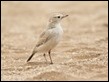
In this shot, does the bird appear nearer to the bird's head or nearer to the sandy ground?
the bird's head

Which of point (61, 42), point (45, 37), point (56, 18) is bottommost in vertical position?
point (61, 42)

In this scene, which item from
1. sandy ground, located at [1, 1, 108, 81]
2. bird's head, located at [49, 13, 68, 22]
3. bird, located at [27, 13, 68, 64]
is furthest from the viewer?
bird's head, located at [49, 13, 68, 22]

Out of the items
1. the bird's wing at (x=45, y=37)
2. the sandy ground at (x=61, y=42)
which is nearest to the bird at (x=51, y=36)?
the bird's wing at (x=45, y=37)

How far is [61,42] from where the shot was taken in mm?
16000

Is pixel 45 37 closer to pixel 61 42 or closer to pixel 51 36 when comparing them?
pixel 51 36

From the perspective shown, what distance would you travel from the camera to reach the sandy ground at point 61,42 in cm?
1059

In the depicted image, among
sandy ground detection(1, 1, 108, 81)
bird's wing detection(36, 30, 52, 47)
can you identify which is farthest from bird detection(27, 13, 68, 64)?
sandy ground detection(1, 1, 108, 81)

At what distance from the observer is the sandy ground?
417 inches

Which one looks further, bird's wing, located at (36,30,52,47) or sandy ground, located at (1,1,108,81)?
bird's wing, located at (36,30,52,47)

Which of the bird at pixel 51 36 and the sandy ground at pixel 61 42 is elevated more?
the bird at pixel 51 36

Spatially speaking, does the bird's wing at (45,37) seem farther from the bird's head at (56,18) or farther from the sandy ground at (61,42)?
the sandy ground at (61,42)

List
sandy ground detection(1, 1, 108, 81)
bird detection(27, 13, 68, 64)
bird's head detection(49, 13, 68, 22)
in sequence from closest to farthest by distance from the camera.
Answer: sandy ground detection(1, 1, 108, 81) < bird detection(27, 13, 68, 64) < bird's head detection(49, 13, 68, 22)

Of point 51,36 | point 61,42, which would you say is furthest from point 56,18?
point 61,42

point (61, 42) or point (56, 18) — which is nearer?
point (56, 18)
